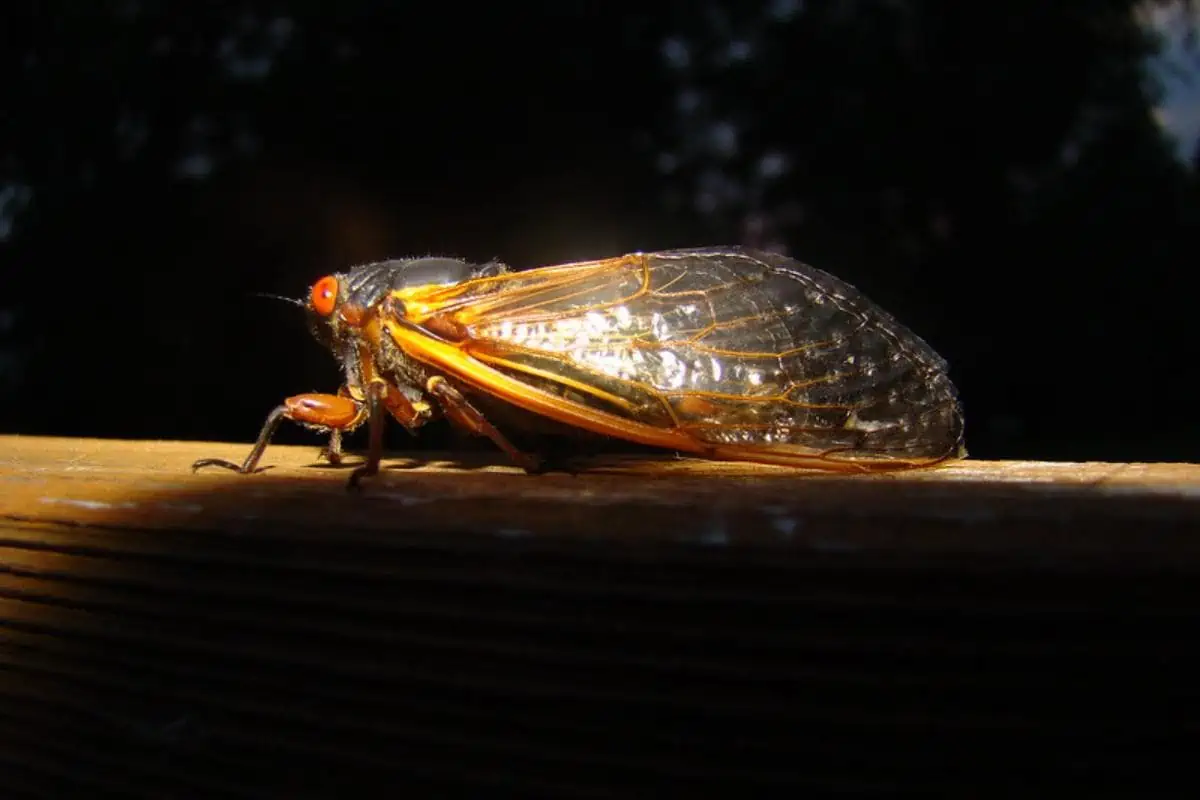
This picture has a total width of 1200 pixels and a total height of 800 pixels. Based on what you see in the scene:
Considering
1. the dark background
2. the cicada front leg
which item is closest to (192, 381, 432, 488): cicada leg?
the cicada front leg

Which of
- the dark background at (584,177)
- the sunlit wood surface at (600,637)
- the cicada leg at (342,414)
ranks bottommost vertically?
the sunlit wood surface at (600,637)

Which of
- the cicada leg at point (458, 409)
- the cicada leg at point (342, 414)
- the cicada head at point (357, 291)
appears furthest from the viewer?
the cicada head at point (357, 291)

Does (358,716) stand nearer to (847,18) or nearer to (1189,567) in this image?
(1189,567)

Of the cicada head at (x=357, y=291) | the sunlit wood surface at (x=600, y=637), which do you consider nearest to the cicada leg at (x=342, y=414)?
the cicada head at (x=357, y=291)

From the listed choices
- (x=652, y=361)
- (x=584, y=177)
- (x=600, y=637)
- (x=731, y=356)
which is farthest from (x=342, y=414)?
(x=584, y=177)

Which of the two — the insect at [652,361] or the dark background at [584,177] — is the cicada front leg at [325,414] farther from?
the dark background at [584,177]

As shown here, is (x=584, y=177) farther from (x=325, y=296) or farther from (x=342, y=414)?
(x=342, y=414)

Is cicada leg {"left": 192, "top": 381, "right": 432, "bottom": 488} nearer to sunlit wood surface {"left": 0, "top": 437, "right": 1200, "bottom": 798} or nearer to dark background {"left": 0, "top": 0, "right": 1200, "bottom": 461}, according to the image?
sunlit wood surface {"left": 0, "top": 437, "right": 1200, "bottom": 798}
